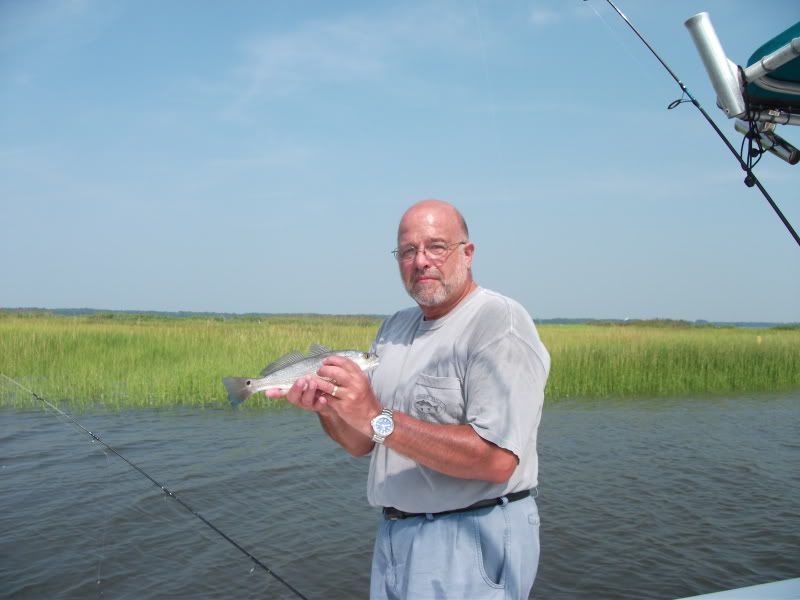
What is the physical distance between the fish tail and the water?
3.58 meters

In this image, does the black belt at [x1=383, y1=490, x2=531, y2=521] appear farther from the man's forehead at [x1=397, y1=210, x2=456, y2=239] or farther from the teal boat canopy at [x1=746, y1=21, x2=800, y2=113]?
the teal boat canopy at [x1=746, y1=21, x2=800, y2=113]

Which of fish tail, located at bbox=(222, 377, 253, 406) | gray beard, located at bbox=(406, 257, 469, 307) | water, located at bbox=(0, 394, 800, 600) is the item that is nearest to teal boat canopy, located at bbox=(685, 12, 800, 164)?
gray beard, located at bbox=(406, 257, 469, 307)

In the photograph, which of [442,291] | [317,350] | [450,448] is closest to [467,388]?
[450,448]

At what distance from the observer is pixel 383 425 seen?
203 centimetres

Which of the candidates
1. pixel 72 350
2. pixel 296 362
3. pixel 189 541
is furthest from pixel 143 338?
pixel 296 362

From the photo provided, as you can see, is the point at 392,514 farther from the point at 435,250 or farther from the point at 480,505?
the point at 435,250

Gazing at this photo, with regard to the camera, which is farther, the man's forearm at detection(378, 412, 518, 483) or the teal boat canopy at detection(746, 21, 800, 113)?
the teal boat canopy at detection(746, 21, 800, 113)

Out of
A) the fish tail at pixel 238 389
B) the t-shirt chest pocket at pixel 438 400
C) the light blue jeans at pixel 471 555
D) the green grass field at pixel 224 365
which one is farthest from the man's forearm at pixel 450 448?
the green grass field at pixel 224 365

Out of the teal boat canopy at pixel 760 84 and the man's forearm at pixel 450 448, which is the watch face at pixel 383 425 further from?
the teal boat canopy at pixel 760 84

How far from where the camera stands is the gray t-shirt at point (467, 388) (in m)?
2.07

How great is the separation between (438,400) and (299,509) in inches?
240

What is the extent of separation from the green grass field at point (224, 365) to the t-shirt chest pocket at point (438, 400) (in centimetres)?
1134

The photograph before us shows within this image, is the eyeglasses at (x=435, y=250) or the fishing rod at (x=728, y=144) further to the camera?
the fishing rod at (x=728, y=144)

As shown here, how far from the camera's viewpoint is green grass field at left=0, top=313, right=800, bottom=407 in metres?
13.0
